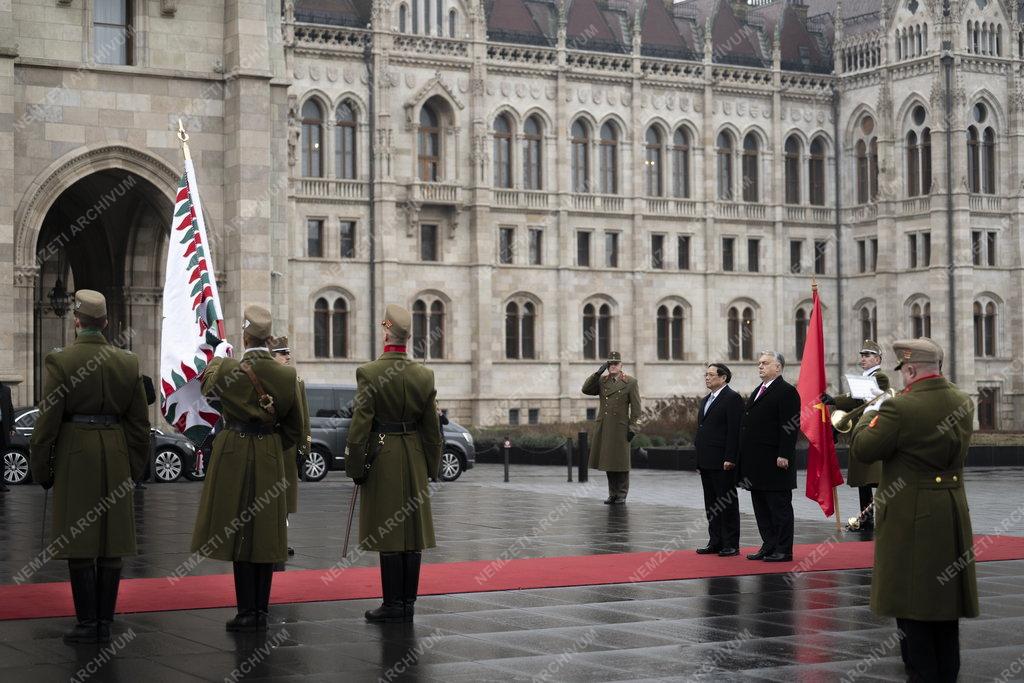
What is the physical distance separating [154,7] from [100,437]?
52.0ft

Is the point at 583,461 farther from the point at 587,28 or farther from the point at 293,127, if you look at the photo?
the point at 587,28

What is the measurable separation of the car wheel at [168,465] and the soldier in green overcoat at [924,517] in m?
19.8

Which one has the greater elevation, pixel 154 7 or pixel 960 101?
pixel 960 101

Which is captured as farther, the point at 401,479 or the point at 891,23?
the point at 891,23

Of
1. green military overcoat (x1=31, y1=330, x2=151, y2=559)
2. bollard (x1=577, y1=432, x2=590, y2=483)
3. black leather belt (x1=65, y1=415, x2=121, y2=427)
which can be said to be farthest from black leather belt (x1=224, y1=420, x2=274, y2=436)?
bollard (x1=577, y1=432, x2=590, y2=483)

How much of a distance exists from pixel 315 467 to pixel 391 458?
17.4 meters

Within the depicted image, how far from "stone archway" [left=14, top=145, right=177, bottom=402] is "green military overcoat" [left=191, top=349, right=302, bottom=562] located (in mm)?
14831

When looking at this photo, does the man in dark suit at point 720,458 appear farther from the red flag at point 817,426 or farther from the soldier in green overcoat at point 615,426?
the soldier in green overcoat at point 615,426

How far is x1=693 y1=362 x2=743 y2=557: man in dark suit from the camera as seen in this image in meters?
15.4

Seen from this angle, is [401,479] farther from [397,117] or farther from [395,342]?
[397,117]

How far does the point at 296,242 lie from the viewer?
171ft

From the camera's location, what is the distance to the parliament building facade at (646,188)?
5309cm

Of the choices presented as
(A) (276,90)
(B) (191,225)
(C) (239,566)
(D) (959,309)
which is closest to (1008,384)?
(D) (959,309)

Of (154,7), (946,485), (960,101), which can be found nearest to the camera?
(946,485)
